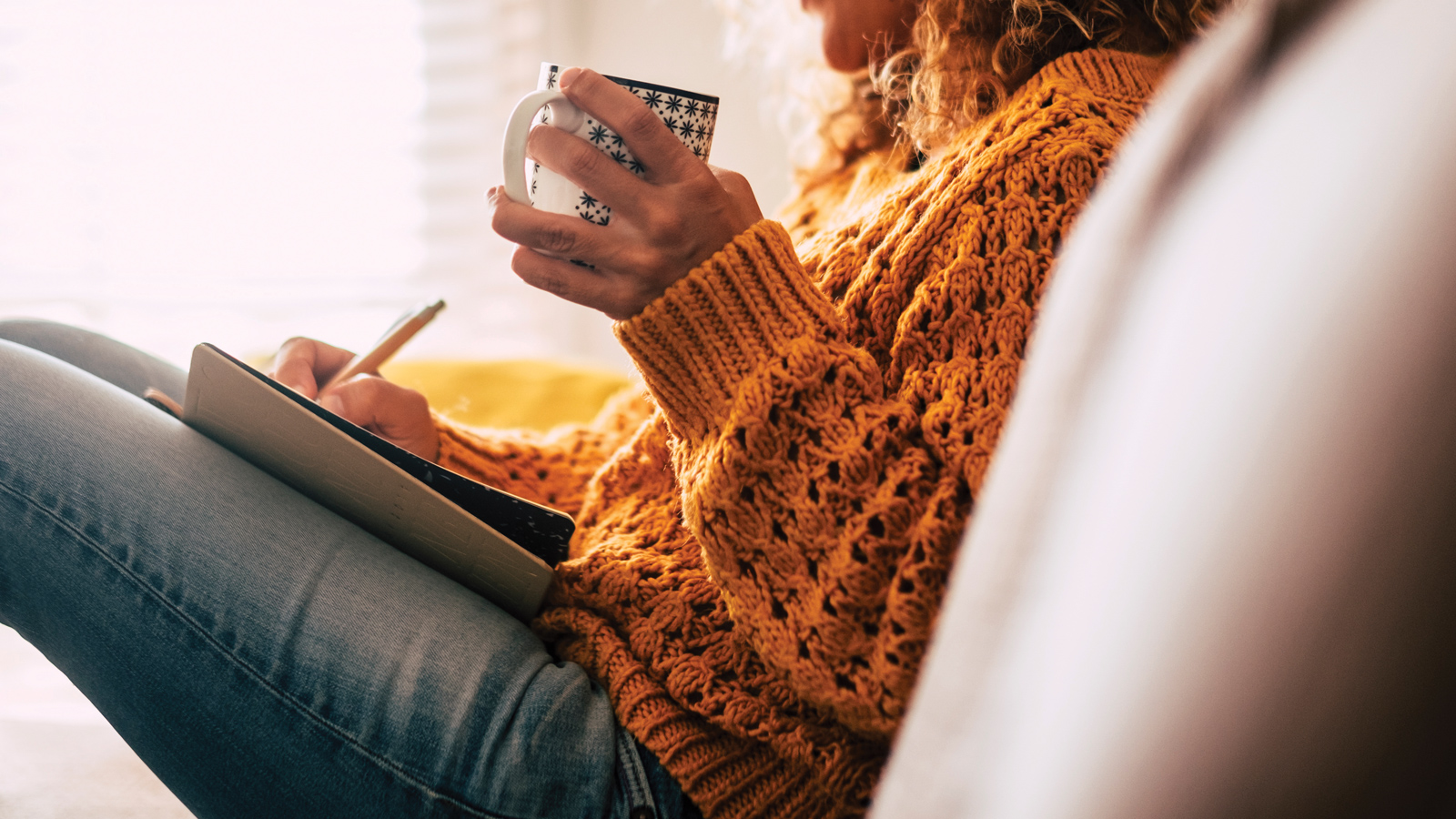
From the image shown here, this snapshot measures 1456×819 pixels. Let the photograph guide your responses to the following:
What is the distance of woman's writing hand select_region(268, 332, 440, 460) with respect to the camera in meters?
0.63

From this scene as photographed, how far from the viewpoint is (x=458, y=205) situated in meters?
2.04

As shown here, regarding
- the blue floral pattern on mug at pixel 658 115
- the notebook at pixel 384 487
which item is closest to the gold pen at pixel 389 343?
the notebook at pixel 384 487

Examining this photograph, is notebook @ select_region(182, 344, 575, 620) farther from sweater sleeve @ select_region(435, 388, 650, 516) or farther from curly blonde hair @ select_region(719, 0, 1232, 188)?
curly blonde hair @ select_region(719, 0, 1232, 188)

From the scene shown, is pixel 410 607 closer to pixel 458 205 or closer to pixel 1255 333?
pixel 1255 333

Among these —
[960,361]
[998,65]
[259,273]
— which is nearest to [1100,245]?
[960,361]

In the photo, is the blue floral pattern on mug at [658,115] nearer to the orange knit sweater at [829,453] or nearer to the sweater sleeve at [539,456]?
the orange knit sweater at [829,453]

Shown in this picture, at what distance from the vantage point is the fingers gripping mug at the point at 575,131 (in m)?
0.43

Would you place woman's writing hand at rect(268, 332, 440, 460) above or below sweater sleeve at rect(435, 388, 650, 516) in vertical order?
above

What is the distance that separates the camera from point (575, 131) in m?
0.43

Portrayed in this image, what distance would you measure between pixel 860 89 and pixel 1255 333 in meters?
0.72

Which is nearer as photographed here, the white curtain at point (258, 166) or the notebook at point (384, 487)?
the notebook at point (384, 487)

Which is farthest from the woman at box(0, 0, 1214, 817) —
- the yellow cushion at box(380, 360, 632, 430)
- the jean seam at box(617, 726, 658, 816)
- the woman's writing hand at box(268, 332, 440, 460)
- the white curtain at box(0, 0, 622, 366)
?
the white curtain at box(0, 0, 622, 366)

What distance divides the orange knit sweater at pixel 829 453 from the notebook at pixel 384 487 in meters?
0.05

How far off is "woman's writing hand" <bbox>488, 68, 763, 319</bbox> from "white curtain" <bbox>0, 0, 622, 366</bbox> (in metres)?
1.03
